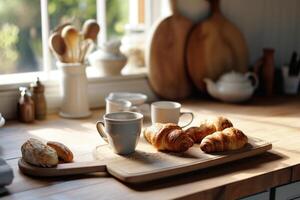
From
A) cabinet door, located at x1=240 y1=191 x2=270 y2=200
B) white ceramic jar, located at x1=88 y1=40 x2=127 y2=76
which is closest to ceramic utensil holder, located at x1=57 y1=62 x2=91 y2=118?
white ceramic jar, located at x1=88 y1=40 x2=127 y2=76

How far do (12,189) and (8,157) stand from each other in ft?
0.75

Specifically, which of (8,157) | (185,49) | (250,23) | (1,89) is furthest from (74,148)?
(250,23)

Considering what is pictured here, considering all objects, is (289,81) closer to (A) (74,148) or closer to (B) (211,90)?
(B) (211,90)

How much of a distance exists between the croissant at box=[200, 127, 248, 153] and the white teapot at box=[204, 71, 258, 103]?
26.6 inches

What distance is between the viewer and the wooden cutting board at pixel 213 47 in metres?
2.00

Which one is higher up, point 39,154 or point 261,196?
point 39,154

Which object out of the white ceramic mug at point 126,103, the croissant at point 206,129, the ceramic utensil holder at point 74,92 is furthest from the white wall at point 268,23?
the croissant at point 206,129

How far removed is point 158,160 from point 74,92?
624 millimetres

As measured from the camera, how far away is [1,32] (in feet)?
5.92

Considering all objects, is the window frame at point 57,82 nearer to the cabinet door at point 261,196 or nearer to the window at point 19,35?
the window at point 19,35

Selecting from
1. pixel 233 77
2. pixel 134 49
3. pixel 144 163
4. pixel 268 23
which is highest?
pixel 268 23

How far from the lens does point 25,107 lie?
63.2 inches

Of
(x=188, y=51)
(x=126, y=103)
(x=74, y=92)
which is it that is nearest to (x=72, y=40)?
(x=74, y=92)

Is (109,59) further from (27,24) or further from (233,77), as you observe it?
(233,77)
